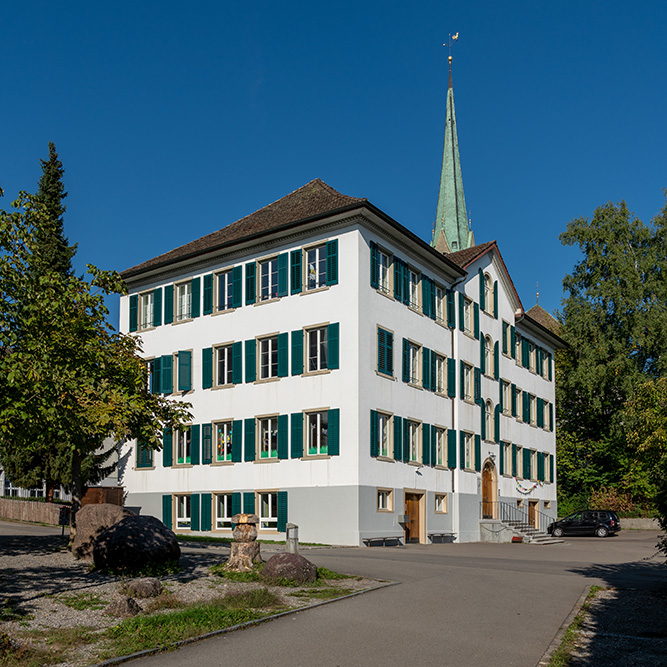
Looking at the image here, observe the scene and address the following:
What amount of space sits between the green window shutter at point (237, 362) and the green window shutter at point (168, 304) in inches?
168

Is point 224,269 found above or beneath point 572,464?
above

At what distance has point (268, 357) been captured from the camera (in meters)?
31.8

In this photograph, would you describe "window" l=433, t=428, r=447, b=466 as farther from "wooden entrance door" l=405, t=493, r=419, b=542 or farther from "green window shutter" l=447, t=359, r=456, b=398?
"wooden entrance door" l=405, t=493, r=419, b=542

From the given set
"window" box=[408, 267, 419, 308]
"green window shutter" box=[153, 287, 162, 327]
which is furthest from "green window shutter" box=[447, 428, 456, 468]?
"green window shutter" box=[153, 287, 162, 327]

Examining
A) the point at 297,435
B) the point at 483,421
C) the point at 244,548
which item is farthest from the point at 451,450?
the point at 244,548

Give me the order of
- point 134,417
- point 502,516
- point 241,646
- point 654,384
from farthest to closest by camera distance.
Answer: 1. point 502,516
2. point 134,417
3. point 654,384
4. point 241,646

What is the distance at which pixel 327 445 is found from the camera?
29.4 m

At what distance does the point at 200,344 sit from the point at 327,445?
777 cm

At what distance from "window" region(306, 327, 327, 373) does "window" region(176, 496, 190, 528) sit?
8201 millimetres

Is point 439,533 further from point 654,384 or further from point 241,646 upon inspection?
point 241,646

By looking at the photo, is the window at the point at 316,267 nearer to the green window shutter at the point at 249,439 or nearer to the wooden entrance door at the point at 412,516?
the green window shutter at the point at 249,439

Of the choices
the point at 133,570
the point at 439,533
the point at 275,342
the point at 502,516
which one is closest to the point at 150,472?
the point at 275,342

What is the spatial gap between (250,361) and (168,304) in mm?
5820

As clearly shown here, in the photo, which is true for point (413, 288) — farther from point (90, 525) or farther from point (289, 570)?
point (289, 570)
